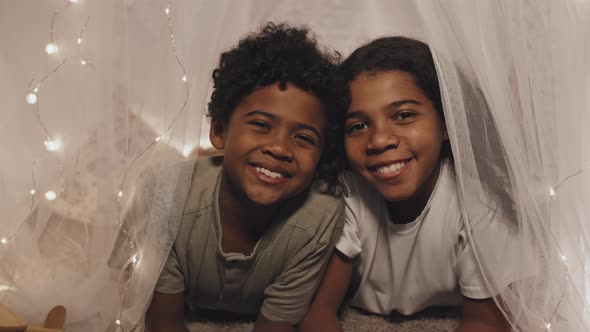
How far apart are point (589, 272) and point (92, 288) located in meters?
0.95

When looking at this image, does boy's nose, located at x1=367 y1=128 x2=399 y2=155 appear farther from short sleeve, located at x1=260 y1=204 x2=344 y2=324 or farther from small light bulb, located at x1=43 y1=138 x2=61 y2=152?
small light bulb, located at x1=43 y1=138 x2=61 y2=152

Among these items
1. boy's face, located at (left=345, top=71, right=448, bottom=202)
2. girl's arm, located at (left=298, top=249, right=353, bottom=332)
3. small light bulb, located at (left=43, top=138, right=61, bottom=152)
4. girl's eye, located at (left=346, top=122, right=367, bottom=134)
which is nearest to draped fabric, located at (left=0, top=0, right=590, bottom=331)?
small light bulb, located at (left=43, top=138, right=61, bottom=152)

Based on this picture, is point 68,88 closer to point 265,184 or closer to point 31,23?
point 31,23

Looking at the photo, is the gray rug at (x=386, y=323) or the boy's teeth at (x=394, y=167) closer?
the boy's teeth at (x=394, y=167)

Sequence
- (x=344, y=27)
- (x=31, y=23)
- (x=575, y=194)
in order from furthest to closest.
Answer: (x=344, y=27) < (x=31, y=23) < (x=575, y=194)

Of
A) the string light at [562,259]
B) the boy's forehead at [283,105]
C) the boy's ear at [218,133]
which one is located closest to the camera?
the string light at [562,259]

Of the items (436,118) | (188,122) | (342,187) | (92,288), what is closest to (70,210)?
(92,288)

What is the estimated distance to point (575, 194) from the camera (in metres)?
1.06

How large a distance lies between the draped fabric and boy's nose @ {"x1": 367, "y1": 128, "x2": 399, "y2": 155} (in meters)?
0.13

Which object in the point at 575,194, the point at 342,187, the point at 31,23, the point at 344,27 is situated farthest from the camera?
the point at 344,27

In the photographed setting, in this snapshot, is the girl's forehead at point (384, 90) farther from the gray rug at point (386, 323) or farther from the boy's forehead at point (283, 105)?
the gray rug at point (386, 323)

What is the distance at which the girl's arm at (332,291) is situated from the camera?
4.19 ft

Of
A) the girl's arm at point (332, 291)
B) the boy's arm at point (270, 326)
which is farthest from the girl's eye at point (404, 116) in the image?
the boy's arm at point (270, 326)

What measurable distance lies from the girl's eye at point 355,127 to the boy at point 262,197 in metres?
0.03
